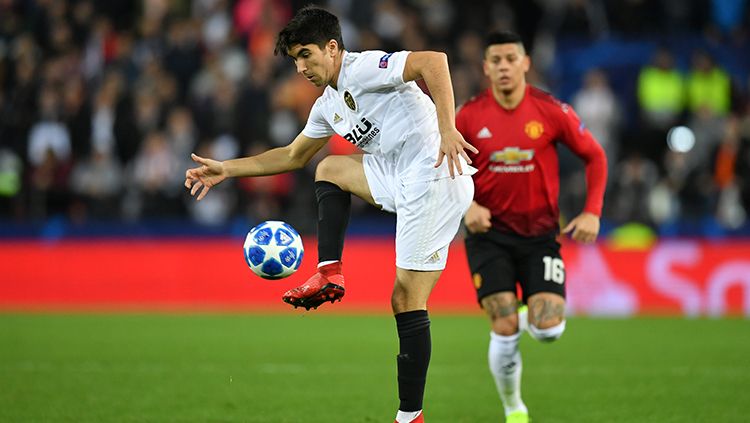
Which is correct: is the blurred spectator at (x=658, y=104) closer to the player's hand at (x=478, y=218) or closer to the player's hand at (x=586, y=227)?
the player's hand at (x=586, y=227)

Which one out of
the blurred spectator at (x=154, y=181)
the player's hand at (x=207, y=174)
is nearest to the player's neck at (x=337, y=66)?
the player's hand at (x=207, y=174)

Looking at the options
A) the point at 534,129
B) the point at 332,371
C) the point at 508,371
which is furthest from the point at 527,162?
the point at 332,371

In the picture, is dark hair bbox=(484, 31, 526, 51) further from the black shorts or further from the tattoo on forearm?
the tattoo on forearm

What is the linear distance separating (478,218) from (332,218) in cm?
119

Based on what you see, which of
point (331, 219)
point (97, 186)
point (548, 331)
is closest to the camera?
point (331, 219)

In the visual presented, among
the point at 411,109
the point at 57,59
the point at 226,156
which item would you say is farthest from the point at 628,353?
the point at 57,59

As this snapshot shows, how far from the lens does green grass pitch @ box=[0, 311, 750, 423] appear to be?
23.6 feet

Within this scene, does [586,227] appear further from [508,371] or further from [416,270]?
[416,270]

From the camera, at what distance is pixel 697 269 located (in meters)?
13.4

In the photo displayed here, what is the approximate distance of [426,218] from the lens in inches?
235

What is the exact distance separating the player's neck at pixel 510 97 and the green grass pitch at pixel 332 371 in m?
2.07

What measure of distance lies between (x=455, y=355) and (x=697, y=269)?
14.8 ft

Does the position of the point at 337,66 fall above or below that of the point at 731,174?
above

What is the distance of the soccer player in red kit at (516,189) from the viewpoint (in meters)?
7.05
